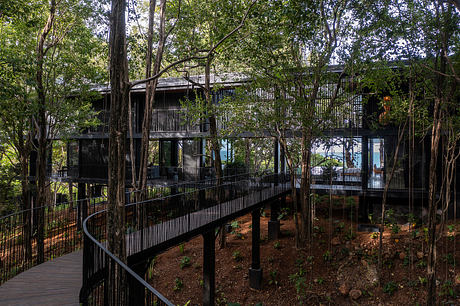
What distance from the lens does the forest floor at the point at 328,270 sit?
10664mm

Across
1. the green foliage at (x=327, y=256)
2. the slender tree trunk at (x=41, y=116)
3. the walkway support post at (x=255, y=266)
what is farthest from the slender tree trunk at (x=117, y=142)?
the green foliage at (x=327, y=256)

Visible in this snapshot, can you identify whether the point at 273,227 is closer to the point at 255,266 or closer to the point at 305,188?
the point at 255,266

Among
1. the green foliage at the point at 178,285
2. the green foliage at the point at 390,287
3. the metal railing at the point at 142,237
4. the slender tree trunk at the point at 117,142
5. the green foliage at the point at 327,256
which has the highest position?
the slender tree trunk at the point at 117,142

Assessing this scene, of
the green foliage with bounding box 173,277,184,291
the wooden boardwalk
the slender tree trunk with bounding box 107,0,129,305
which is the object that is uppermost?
the slender tree trunk with bounding box 107,0,129,305

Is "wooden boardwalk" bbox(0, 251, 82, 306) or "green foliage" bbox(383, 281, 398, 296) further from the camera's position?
"green foliage" bbox(383, 281, 398, 296)

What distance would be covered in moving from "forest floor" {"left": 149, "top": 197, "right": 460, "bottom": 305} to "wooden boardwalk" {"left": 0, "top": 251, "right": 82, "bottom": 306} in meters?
5.01

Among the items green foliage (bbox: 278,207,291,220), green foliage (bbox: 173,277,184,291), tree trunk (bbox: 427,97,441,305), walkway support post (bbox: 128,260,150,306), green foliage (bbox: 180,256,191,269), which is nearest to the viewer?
walkway support post (bbox: 128,260,150,306)

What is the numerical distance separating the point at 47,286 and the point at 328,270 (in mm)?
9546

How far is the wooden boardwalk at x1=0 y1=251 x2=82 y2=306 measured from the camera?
17.9ft

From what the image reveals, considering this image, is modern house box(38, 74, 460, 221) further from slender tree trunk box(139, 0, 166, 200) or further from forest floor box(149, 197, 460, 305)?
forest floor box(149, 197, 460, 305)

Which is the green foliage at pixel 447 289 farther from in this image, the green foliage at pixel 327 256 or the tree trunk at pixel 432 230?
the green foliage at pixel 327 256

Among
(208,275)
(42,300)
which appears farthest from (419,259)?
(42,300)

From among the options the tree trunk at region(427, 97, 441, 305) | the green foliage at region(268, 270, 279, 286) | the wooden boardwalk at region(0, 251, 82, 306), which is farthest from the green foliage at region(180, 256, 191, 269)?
the tree trunk at region(427, 97, 441, 305)

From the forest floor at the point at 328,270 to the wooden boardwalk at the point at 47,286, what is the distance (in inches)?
197
